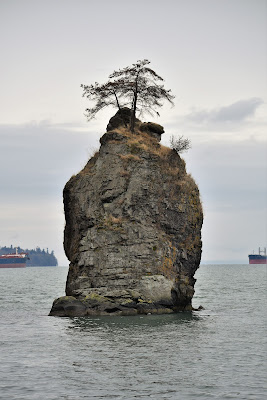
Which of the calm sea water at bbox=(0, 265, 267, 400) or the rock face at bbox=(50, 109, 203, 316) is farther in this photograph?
the rock face at bbox=(50, 109, 203, 316)

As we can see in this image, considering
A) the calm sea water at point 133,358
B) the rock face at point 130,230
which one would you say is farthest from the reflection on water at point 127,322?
the rock face at point 130,230

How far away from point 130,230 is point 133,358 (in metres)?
20.2

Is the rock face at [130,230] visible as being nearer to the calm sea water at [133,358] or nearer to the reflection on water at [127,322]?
the reflection on water at [127,322]

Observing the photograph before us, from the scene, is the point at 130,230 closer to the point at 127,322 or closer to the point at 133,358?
the point at 127,322

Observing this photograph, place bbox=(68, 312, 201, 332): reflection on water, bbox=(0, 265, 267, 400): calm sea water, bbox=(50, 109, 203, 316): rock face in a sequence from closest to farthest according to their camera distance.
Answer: bbox=(0, 265, 267, 400): calm sea water, bbox=(68, 312, 201, 332): reflection on water, bbox=(50, 109, 203, 316): rock face

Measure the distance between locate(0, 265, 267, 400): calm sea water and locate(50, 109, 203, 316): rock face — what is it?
2.29 m

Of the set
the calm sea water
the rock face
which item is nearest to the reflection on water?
the calm sea water

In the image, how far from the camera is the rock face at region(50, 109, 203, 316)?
4588 cm

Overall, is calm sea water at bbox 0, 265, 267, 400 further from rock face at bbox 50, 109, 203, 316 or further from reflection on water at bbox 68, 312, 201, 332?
rock face at bbox 50, 109, 203, 316

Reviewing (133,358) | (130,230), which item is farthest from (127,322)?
(133,358)

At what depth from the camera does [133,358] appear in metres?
28.2

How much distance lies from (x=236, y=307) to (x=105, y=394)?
36015 mm

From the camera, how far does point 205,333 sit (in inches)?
1449

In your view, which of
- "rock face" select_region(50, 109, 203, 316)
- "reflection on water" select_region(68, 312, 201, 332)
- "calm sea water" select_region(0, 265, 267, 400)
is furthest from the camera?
"rock face" select_region(50, 109, 203, 316)
